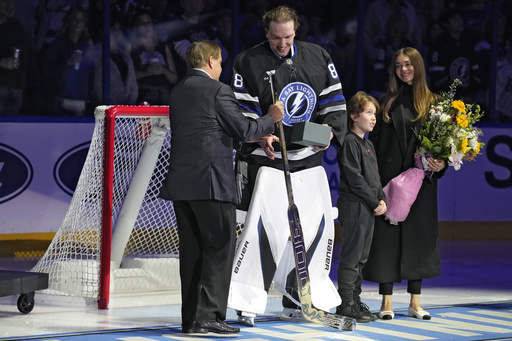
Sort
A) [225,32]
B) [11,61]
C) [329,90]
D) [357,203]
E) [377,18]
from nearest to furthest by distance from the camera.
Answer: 1. [329,90]
2. [357,203]
3. [11,61]
4. [225,32]
5. [377,18]

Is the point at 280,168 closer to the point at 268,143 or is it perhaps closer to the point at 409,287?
the point at 268,143

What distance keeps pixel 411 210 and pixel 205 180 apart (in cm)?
150

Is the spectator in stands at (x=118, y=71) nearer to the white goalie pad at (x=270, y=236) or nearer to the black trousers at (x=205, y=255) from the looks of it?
the white goalie pad at (x=270, y=236)

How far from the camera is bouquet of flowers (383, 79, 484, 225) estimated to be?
6.18 metres

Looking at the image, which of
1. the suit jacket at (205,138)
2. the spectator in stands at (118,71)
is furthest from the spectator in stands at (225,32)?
the suit jacket at (205,138)

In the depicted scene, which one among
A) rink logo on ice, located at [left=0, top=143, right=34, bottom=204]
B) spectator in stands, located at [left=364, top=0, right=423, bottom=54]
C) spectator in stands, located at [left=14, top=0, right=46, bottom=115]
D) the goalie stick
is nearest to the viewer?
the goalie stick

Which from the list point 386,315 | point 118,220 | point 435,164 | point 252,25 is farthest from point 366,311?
point 252,25

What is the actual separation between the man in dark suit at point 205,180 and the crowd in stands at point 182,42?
447cm

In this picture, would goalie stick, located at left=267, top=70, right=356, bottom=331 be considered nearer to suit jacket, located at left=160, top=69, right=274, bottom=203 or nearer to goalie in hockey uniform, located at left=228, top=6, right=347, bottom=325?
goalie in hockey uniform, located at left=228, top=6, right=347, bottom=325

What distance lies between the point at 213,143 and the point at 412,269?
161 centimetres

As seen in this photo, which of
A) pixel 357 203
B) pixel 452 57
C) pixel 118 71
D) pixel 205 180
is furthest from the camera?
pixel 452 57

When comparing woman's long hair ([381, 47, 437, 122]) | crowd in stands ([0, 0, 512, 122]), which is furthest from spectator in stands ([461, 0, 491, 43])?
woman's long hair ([381, 47, 437, 122])

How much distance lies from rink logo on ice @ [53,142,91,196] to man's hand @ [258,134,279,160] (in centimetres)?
406

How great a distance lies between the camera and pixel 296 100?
5.96 meters
